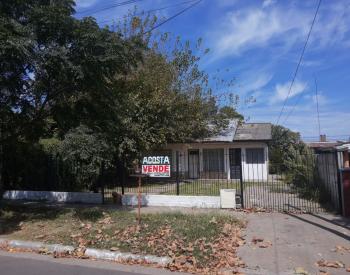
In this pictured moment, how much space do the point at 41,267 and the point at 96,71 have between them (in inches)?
240

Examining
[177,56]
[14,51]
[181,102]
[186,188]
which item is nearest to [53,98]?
[14,51]

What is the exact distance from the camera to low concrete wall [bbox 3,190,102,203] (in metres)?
15.6

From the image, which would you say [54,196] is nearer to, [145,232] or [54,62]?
[54,62]

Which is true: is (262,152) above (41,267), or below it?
above

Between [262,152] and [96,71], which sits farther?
A: [262,152]

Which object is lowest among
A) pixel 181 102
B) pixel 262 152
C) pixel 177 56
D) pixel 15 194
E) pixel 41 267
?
pixel 41 267

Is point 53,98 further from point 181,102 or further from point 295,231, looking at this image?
point 181,102

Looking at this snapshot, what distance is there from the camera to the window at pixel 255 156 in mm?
28844

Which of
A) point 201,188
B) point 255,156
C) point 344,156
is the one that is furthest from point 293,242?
point 255,156

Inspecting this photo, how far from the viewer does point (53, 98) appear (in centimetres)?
1327

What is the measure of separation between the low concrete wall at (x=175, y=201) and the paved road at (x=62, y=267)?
6.35m

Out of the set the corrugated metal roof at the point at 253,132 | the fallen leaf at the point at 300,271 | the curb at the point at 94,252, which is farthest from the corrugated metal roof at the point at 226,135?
the fallen leaf at the point at 300,271

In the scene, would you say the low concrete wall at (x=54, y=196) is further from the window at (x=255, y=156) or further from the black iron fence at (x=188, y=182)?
the window at (x=255, y=156)

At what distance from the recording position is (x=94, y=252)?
8.52 meters
